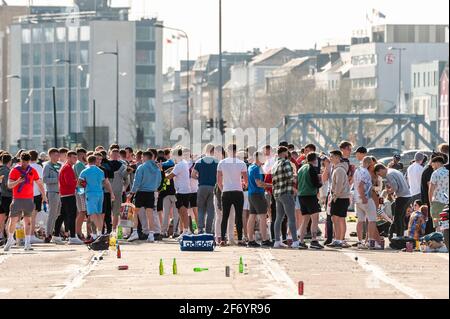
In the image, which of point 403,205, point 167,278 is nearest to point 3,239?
point 403,205

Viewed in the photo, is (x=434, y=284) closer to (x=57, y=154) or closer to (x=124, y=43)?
(x=57, y=154)

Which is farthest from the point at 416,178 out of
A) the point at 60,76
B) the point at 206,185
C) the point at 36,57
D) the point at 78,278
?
the point at 36,57

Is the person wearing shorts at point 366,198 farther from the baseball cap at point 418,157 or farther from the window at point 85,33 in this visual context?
the window at point 85,33

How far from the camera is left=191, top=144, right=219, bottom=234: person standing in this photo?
105 feet

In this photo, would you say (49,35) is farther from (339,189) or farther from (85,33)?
(339,189)

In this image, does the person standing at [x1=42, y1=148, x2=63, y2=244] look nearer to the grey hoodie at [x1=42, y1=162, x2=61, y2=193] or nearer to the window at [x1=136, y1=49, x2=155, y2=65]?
the grey hoodie at [x1=42, y1=162, x2=61, y2=193]

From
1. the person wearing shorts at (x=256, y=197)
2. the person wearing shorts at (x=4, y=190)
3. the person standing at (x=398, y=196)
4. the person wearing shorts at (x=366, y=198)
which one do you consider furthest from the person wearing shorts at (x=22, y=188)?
the person standing at (x=398, y=196)

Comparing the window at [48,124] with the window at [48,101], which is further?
the window at [48,101]

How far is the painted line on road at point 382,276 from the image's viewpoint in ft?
68.8

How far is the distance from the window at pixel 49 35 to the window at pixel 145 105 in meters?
11.6

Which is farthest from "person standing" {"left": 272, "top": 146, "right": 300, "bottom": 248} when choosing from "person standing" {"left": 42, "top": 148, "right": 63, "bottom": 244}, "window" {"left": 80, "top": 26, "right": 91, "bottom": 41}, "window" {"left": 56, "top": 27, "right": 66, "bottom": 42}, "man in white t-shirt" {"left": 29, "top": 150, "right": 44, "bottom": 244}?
"window" {"left": 56, "top": 27, "right": 66, "bottom": 42}

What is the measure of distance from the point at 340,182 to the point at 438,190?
191 centimetres

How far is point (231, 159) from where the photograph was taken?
30.9 m
